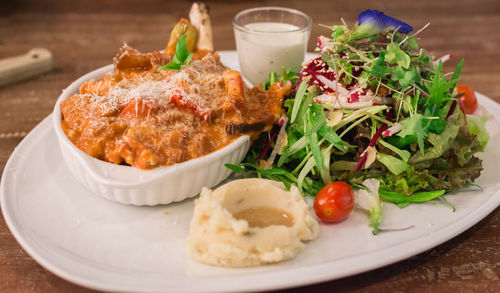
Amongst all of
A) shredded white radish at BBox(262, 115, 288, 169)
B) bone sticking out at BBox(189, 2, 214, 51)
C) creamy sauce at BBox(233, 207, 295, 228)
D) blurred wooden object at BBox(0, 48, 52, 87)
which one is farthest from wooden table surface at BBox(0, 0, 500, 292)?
bone sticking out at BBox(189, 2, 214, 51)

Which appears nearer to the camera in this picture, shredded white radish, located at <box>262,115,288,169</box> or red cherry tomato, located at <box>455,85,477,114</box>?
shredded white radish, located at <box>262,115,288,169</box>

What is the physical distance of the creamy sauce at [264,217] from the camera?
2.99 m

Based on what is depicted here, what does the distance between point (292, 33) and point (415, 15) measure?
4209mm

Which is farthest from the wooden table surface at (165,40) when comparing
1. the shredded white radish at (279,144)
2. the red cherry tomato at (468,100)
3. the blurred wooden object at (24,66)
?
the shredded white radish at (279,144)

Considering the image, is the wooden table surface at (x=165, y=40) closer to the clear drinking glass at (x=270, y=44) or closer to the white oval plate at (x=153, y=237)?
the white oval plate at (x=153, y=237)

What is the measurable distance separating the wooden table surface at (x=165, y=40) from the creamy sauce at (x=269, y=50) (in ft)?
5.59

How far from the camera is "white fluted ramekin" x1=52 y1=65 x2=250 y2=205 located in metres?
3.03

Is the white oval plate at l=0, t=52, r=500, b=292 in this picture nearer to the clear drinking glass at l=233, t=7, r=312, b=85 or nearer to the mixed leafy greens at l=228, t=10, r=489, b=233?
the mixed leafy greens at l=228, t=10, r=489, b=233

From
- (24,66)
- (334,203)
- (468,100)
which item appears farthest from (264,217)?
(24,66)

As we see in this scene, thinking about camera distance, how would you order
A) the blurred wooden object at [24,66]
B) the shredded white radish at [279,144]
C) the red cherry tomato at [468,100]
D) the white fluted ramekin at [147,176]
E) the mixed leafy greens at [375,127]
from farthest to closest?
the blurred wooden object at [24,66] < the red cherry tomato at [468,100] < the shredded white radish at [279,144] < the mixed leafy greens at [375,127] < the white fluted ramekin at [147,176]

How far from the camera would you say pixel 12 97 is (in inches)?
202

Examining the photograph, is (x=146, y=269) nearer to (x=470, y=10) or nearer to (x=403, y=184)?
(x=403, y=184)

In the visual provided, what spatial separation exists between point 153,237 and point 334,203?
1246 millimetres

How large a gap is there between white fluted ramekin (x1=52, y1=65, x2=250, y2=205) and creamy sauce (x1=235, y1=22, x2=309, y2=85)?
1448 mm
